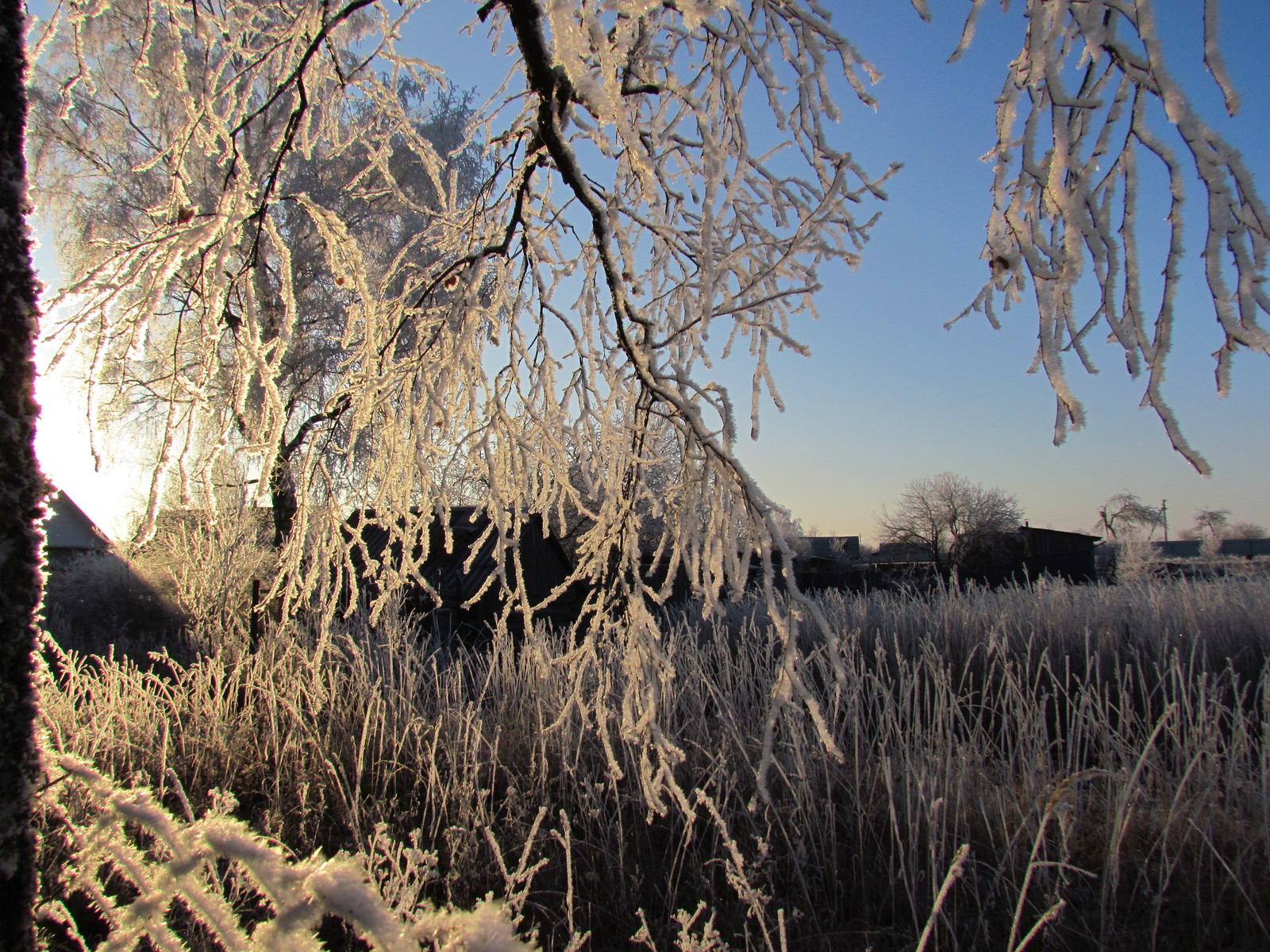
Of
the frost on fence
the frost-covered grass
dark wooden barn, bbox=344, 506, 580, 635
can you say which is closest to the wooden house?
dark wooden barn, bbox=344, 506, 580, 635

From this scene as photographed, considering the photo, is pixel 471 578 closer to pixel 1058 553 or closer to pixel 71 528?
pixel 71 528

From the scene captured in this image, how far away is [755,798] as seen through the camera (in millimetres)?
1187

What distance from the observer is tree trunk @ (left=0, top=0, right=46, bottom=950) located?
778 mm

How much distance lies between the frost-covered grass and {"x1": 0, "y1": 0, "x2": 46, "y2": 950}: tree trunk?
800 millimetres

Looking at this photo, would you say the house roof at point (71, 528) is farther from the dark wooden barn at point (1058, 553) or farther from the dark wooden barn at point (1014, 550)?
the dark wooden barn at point (1014, 550)

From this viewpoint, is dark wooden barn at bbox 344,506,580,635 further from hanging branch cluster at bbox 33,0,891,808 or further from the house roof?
the house roof

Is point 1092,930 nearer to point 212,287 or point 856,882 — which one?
point 856,882

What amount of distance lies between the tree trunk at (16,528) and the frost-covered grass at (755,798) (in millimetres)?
800

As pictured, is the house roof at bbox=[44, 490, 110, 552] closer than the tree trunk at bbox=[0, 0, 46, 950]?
No

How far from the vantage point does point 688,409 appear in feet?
3.92

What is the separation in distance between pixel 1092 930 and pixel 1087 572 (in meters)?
20.3

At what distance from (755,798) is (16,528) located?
1.17 metres

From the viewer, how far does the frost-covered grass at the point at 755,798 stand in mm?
1945

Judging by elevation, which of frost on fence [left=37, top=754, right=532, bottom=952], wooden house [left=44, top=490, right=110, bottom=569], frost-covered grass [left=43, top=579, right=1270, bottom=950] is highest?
wooden house [left=44, top=490, right=110, bottom=569]
